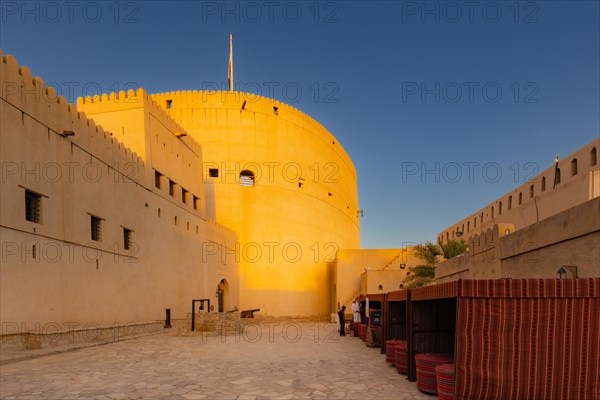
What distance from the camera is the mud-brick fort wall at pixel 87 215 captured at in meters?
10.6

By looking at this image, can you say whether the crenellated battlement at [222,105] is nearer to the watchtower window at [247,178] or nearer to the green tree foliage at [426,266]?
the watchtower window at [247,178]

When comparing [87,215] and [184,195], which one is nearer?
[87,215]

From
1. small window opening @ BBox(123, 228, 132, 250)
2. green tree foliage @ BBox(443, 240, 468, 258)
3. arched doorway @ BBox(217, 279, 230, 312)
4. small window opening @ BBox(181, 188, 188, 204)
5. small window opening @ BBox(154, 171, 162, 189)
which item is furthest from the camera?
arched doorway @ BBox(217, 279, 230, 312)

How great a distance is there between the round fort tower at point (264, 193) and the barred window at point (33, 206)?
50.1 feet

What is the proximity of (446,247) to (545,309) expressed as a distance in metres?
16.5

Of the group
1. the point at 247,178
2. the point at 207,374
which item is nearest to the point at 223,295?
the point at 247,178

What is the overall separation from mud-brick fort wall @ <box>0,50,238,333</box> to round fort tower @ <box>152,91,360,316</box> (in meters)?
6.25

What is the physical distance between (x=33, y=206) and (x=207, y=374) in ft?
22.6

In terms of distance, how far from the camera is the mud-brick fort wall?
34.6 ft

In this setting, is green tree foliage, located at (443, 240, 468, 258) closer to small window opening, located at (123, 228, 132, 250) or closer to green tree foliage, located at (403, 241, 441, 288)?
green tree foliage, located at (403, 241, 441, 288)

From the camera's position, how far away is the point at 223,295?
25609 millimetres

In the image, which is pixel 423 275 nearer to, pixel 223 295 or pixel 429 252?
pixel 429 252

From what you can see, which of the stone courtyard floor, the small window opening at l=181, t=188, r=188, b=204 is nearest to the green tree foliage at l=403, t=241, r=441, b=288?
the stone courtyard floor

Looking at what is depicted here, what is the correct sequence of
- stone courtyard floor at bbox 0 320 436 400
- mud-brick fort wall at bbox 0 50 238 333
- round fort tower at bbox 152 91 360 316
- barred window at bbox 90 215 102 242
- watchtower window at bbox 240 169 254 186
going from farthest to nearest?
watchtower window at bbox 240 169 254 186
round fort tower at bbox 152 91 360 316
barred window at bbox 90 215 102 242
mud-brick fort wall at bbox 0 50 238 333
stone courtyard floor at bbox 0 320 436 400
